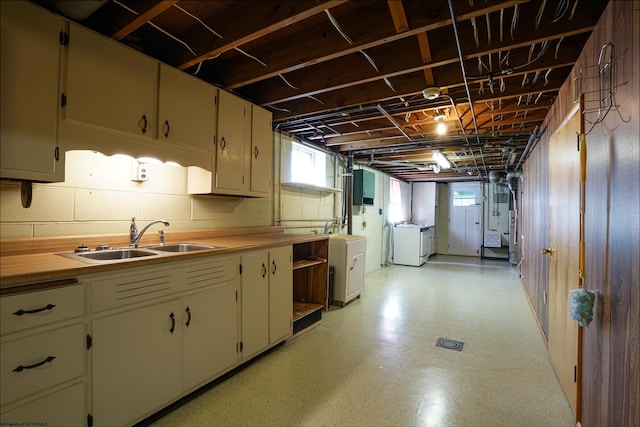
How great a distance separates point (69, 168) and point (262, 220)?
73.8 inches

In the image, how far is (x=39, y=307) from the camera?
1.29 meters

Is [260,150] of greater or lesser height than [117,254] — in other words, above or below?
Answer: above

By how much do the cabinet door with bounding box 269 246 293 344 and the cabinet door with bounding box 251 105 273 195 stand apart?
713 mm

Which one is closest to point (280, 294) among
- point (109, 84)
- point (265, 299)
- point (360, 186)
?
point (265, 299)

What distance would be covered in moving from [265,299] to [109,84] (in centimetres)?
187

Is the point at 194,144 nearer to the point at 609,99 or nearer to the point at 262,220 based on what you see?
the point at 262,220

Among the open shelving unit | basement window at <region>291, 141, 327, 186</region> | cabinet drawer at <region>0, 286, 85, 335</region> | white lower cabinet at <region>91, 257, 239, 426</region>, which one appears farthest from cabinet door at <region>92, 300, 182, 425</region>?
basement window at <region>291, 141, 327, 186</region>

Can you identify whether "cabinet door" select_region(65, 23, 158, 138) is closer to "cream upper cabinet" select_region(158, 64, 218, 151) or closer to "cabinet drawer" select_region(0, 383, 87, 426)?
"cream upper cabinet" select_region(158, 64, 218, 151)

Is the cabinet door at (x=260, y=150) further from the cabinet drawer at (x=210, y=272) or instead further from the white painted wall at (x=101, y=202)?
the cabinet drawer at (x=210, y=272)

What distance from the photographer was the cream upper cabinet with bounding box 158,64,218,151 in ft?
6.90

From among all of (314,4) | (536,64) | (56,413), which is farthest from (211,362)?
(536,64)

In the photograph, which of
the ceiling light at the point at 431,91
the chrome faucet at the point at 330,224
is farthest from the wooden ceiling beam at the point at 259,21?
the chrome faucet at the point at 330,224

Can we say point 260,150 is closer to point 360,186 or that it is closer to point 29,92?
point 29,92

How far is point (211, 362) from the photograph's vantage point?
2051mm
